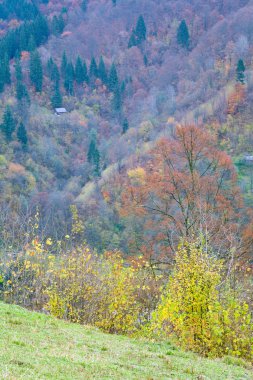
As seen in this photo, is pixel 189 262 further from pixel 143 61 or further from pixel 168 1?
pixel 168 1

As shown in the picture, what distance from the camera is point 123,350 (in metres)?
12.6

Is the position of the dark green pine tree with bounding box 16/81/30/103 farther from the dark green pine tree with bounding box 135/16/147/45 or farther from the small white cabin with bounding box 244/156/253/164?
the dark green pine tree with bounding box 135/16/147/45

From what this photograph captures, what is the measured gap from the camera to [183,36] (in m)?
137

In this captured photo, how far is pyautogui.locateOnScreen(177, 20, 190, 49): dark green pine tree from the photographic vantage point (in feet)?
448

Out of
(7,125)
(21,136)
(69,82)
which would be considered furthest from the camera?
(69,82)

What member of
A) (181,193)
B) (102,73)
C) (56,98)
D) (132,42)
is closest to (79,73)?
(102,73)

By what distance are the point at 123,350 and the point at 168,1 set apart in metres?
163

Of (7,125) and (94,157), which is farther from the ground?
(7,125)

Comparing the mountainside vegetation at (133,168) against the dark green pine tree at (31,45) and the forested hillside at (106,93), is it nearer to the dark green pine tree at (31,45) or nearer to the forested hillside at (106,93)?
the dark green pine tree at (31,45)

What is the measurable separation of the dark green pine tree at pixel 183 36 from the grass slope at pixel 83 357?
13037cm

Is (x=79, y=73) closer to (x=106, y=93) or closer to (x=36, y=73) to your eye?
(x=106, y=93)

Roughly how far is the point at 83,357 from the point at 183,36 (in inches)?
5342

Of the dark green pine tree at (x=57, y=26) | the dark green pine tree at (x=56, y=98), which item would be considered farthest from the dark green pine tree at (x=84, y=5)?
the dark green pine tree at (x=56, y=98)

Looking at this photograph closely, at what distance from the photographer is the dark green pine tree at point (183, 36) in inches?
5373
